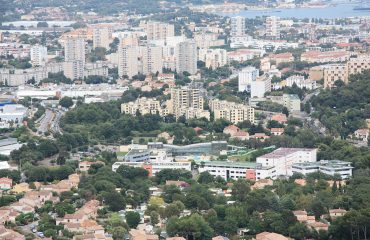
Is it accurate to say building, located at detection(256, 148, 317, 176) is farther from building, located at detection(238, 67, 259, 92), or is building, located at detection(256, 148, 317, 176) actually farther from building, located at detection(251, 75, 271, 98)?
building, located at detection(238, 67, 259, 92)

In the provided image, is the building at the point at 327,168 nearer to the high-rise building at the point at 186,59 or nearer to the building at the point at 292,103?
the building at the point at 292,103

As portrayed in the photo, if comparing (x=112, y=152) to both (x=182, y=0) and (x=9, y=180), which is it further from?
(x=182, y=0)

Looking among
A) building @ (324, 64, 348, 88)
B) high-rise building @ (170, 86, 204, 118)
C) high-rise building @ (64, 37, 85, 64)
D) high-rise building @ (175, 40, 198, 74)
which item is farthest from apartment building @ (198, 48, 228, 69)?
high-rise building @ (170, 86, 204, 118)

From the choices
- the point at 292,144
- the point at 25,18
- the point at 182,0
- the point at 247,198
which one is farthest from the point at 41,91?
the point at 182,0

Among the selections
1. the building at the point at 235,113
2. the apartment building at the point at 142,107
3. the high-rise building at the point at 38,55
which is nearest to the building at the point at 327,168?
the building at the point at 235,113

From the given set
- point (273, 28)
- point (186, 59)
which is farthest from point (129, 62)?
point (273, 28)

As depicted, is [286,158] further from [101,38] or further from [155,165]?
[101,38]
